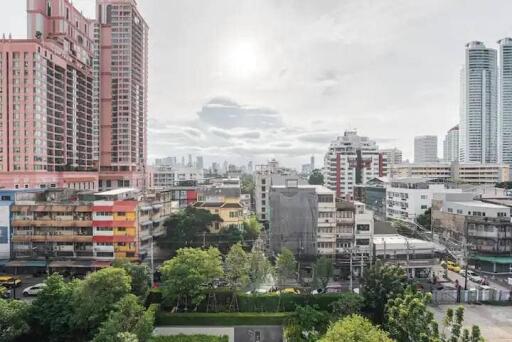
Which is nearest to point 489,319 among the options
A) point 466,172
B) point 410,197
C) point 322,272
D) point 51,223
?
point 322,272

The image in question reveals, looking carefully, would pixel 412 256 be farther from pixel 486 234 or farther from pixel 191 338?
pixel 191 338

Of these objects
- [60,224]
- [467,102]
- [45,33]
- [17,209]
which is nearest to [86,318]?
[60,224]

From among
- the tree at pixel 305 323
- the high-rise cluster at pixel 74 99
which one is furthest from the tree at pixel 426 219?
the high-rise cluster at pixel 74 99

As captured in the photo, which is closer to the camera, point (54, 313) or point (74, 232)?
point (54, 313)

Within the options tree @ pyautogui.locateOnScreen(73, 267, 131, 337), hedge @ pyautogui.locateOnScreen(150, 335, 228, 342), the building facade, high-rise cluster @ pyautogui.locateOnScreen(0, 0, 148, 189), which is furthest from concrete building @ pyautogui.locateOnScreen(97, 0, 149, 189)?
the building facade

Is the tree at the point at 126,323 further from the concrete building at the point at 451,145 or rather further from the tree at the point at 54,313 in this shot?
the concrete building at the point at 451,145

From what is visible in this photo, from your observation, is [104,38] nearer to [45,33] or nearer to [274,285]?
[45,33]
